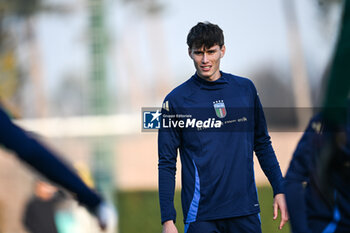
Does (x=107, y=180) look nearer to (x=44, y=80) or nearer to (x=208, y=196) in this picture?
(x=208, y=196)

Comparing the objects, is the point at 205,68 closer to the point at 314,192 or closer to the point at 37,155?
the point at 314,192

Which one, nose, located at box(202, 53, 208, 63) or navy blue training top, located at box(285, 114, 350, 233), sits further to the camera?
nose, located at box(202, 53, 208, 63)

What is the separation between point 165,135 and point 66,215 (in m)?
3.12

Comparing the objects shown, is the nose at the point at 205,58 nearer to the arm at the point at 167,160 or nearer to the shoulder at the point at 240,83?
the shoulder at the point at 240,83

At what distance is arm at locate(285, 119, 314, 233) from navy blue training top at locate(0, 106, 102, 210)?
3.28 feet

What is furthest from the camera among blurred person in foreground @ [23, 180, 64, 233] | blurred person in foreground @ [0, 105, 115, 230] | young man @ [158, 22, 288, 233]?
blurred person in foreground @ [23, 180, 64, 233]

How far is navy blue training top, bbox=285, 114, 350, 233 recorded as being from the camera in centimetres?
227

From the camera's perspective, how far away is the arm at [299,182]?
2346 mm

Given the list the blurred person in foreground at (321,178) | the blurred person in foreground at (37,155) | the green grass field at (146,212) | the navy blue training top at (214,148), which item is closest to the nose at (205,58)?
the navy blue training top at (214,148)

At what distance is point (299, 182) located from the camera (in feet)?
7.86

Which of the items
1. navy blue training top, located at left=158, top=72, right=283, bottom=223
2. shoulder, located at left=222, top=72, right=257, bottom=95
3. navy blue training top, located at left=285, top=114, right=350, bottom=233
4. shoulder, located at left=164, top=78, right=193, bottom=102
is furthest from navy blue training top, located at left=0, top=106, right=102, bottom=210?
shoulder, located at left=222, top=72, right=257, bottom=95

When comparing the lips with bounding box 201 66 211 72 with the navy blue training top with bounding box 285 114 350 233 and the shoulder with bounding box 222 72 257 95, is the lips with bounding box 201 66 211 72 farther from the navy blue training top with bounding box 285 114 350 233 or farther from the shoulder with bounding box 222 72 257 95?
the navy blue training top with bounding box 285 114 350 233

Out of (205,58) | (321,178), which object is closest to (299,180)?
(321,178)

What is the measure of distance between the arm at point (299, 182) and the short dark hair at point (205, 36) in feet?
3.76
